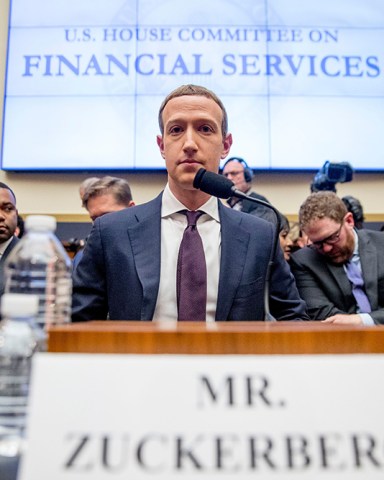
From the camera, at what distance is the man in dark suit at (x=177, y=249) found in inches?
42.2

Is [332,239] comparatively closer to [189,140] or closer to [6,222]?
[189,140]

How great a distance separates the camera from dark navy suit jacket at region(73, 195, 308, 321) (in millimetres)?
1068

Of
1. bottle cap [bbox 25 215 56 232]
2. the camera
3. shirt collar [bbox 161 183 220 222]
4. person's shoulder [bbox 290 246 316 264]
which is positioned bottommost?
bottle cap [bbox 25 215 56 232]

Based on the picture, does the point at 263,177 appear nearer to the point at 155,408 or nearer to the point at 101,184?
the point at 101,184

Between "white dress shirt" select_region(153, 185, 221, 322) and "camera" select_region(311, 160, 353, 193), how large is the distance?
4.20 ft

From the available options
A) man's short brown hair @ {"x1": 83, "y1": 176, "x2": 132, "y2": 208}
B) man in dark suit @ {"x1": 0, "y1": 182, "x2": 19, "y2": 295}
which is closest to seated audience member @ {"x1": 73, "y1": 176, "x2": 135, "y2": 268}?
man's short brown hair @ {"x1": 83, "y1": 176, "x2": 132, "y2": 208}

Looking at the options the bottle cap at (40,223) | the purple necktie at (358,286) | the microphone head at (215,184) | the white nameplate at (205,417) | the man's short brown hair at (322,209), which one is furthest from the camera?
the man's short brown hair at (322,209)

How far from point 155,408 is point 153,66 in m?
3.08

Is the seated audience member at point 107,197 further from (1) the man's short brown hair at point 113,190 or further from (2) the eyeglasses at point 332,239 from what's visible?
(2) the eyeglasses at point 332,239

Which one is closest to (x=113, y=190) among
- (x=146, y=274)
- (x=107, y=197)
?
(x=107, y=197)

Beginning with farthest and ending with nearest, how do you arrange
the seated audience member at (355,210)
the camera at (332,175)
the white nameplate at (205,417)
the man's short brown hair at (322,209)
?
the seated audience member at (355,210) → the camera at (332,175) → the man's short brown hair at (322,209) → the white nameplate at (205,417)

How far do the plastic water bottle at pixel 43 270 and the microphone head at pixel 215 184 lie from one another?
0.27 m

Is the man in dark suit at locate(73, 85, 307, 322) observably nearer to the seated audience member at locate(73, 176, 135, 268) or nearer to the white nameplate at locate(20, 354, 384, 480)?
the white nameplate at locate(20, 354, 384, 480)

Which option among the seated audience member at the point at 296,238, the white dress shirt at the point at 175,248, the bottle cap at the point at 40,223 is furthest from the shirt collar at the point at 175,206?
the seated audience member at the point at 296,238
